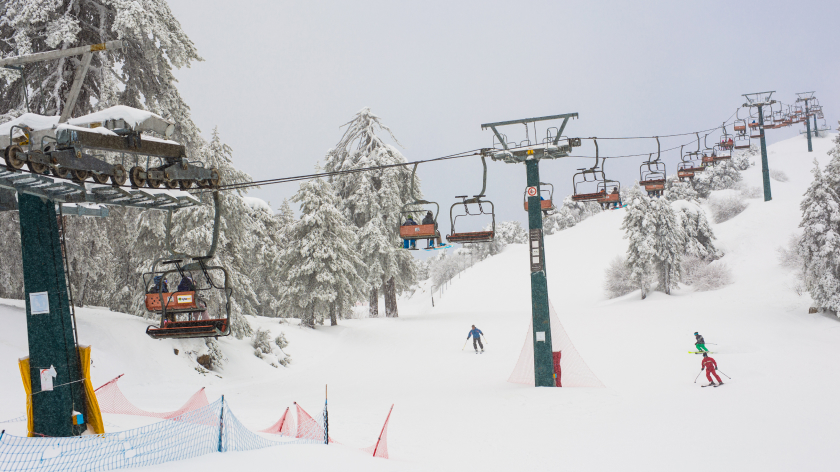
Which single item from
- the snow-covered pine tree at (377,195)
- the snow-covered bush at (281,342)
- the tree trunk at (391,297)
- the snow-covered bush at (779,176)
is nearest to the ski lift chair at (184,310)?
the snow-covered bush at (281,342)

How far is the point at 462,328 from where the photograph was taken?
2956 cm

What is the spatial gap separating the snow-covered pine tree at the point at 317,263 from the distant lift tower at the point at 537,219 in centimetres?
1350

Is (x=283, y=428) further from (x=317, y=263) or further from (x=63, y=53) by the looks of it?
(x=317, y=263)

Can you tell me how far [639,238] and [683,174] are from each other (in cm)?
844

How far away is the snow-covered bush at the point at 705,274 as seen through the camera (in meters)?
36.9

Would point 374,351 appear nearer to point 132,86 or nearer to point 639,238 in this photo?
point 132,86

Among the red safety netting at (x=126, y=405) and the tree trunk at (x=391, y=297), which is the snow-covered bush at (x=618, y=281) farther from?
the red safety netting at (x=126, y=405)

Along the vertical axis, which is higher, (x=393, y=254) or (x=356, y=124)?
(x=356, y=124)

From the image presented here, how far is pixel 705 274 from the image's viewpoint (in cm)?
3788

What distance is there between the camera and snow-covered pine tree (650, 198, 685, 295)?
119 feet

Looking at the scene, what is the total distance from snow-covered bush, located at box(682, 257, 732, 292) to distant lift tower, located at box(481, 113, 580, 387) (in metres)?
25.4

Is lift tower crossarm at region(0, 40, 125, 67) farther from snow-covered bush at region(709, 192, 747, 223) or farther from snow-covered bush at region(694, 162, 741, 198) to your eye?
snow-covered bush at region(694, 162, 741, 198)

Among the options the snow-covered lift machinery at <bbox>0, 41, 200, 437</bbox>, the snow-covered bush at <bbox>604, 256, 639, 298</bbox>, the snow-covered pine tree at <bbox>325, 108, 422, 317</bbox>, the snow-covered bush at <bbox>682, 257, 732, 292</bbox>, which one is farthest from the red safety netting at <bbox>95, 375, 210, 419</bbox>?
the snow-covered bush at <bbox>604, 256, 639, 298</bbox>

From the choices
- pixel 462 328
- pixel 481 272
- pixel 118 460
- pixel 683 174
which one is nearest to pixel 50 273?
pixel 118 460
